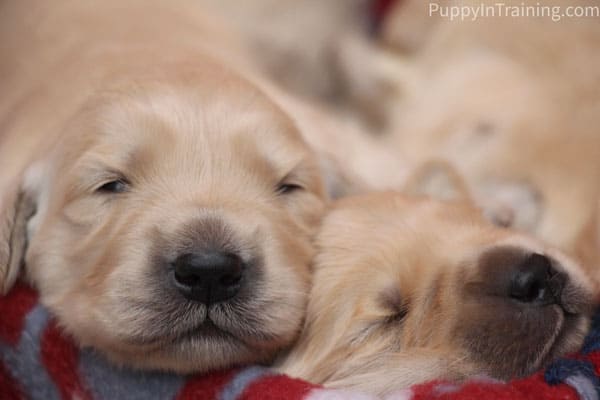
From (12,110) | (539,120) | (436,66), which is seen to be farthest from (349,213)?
(436,66)

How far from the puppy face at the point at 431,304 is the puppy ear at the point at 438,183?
0.35 meters

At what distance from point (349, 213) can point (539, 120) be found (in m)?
1.01

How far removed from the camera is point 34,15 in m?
2.97

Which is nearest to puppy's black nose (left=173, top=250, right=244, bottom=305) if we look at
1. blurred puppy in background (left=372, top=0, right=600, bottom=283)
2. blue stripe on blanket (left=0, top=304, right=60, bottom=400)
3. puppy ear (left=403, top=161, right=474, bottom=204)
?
blue stripe on blanket (left=0, top=304, right=60, bottom=400)

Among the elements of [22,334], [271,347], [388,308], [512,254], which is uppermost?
[512,254]

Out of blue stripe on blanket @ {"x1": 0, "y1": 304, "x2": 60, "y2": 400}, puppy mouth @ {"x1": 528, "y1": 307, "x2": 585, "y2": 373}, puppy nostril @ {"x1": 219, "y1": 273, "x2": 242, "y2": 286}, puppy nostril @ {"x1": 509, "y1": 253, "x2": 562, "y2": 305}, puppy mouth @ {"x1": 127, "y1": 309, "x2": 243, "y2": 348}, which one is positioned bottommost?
blue stripe on blanket @ {"x1": 0, "y1": 304, "x2": 60, "y2": 400}

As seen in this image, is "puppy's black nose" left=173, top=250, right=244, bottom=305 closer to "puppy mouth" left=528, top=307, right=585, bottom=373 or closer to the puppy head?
the puppy head

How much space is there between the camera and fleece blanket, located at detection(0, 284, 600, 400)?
1.48 m

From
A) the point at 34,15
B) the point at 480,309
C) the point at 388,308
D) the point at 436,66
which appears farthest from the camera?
the point at 436,66

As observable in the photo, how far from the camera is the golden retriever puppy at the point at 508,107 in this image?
2.42 meters

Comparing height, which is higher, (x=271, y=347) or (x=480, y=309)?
(x=480, y=309)

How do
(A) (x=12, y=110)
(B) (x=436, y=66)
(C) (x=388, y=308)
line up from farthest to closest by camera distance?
(B) (x=436, y=66)
(A) (x=12, y=110)
(C) (x=388, y=308)

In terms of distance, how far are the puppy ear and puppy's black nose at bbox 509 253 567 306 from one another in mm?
555

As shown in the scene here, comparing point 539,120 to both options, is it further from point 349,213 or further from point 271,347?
point 271,347
